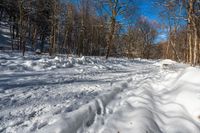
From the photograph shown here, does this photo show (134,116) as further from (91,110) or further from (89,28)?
(89,28)

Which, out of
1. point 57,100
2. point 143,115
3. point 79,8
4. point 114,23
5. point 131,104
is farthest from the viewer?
point 79,8

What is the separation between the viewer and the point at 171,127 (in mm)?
2947

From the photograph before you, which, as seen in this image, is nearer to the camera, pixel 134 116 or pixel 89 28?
pixel 134 116

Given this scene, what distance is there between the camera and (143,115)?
3182 millimetres

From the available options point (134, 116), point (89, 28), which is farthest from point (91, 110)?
point (89, 28)

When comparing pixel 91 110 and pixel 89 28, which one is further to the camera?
pixel 89 28

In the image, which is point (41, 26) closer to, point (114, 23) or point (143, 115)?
point (114, 23)

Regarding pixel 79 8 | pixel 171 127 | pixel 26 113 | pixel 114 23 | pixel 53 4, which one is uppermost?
pixel 79 8

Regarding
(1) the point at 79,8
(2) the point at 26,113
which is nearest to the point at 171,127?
(2) the point at 26,113

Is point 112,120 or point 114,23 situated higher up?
point 114,23

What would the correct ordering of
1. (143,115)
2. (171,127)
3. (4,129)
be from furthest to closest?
(143,115) < (171,127) < (4,129)

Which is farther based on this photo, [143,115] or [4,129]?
[143,115]

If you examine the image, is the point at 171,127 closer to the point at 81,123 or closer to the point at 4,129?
the point at 81,123

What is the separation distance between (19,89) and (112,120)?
2.39m
